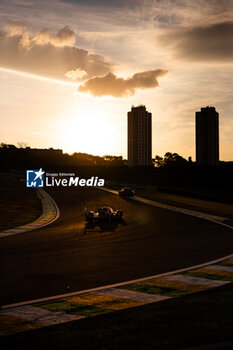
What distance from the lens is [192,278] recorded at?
10.8m

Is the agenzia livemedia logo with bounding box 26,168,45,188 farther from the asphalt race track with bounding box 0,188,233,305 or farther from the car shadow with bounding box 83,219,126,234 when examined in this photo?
the car shadow with bounding box 83,219,126,234

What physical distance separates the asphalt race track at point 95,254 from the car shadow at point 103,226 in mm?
65

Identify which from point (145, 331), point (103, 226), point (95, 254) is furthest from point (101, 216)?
point (145, 331)

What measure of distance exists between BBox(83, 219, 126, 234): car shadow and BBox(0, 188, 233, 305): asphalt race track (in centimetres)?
6

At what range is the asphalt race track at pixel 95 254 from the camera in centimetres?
1035

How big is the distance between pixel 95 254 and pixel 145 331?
780 centimetres

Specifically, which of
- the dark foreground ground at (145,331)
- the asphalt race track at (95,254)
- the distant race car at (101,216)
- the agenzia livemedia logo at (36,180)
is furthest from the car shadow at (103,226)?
the dark foreground ground at (145,331)

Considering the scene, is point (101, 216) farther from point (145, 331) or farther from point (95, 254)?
point (145, 331)

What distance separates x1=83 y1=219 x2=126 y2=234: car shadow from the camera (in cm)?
2197

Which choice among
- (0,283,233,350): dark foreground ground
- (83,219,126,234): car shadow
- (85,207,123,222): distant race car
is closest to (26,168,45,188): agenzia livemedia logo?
(83,219,126,234): car shadow

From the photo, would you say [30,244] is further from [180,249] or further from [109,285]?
[109,285]

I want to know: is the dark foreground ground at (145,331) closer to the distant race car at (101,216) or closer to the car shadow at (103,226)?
the car shadow at (103,226)

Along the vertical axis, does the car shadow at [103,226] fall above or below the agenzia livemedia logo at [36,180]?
below

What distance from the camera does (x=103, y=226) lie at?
23.8m
